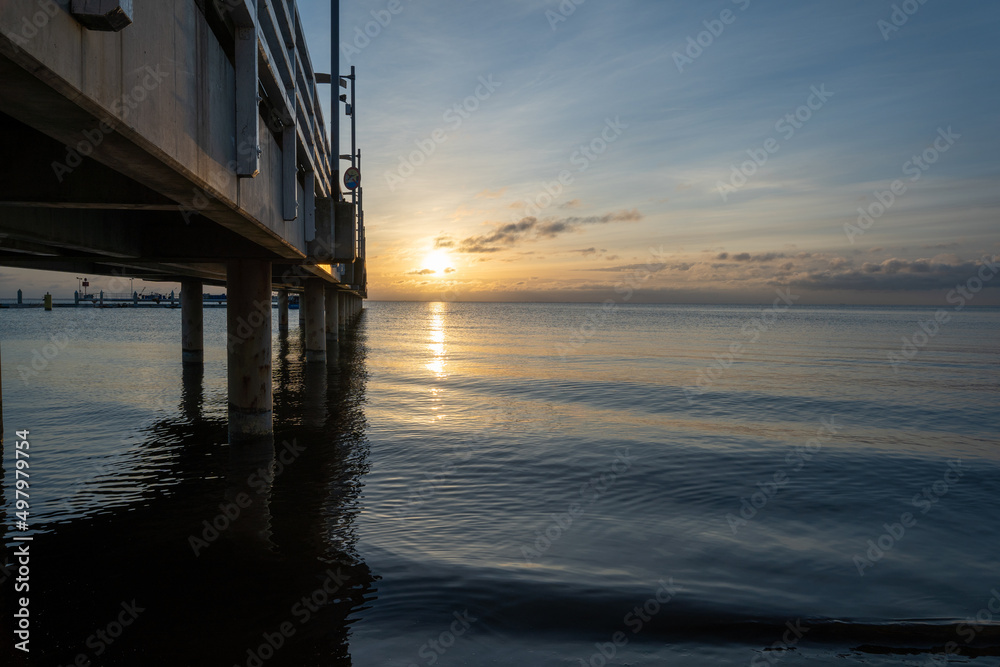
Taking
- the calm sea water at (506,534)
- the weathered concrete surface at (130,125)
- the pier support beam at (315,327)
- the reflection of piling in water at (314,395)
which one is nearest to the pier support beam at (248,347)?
the calm sea water at (506,534)

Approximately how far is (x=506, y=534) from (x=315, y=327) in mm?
27898

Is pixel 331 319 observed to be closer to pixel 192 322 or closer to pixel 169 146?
pixel 192 322

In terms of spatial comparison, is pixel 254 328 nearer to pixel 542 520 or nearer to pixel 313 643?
pixel 542 520

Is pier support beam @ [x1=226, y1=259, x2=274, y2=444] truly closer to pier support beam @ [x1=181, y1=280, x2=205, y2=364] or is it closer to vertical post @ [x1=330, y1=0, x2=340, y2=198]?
vertical post @ [x1=330, y1=0, x2=340, y2=198]

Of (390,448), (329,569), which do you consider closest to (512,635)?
(329,569)

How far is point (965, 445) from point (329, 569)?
17578 mm

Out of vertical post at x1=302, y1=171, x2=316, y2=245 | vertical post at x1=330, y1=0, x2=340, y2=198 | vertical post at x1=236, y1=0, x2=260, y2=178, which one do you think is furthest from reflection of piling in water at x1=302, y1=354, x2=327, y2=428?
vertical post at x1=236, y1=0, x2=260, y2=178

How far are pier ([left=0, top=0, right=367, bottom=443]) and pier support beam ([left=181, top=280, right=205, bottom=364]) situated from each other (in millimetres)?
16459

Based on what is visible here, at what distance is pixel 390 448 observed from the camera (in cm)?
1521

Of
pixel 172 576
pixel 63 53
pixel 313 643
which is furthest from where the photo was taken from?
pixel 172 576

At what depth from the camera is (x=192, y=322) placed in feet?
105

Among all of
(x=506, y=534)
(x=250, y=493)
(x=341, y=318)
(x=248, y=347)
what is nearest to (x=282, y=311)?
(x=341, y=318)

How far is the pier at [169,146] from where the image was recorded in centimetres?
356

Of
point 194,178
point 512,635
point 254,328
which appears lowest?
point 512,635
